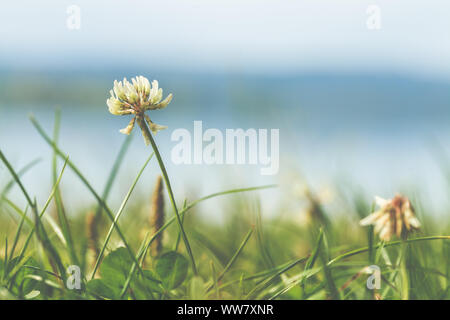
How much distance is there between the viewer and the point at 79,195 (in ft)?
5.23

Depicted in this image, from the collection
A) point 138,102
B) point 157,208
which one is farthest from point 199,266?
point 138,102

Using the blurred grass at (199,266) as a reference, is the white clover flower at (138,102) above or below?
above

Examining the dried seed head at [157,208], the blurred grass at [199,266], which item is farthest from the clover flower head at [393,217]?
the dried seed head at [157,208]

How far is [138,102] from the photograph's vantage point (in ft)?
2.10

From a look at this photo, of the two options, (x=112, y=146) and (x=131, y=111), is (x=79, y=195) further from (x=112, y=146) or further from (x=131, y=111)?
(x=131, y=111)

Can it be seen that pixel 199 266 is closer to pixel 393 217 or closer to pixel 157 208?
pixel 157 208

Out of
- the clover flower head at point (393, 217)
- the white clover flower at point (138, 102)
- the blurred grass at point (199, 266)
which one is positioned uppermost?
the white clover flower at point (138, 102)

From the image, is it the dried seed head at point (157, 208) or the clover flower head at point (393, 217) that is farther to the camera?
the dried seed head at point (157, 208)

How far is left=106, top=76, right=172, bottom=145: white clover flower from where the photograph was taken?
2.08 ft

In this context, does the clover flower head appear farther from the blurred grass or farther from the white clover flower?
the white clover flower

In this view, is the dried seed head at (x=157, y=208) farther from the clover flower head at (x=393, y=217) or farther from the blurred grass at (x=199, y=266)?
the clover flower head at (x=393, y=217)

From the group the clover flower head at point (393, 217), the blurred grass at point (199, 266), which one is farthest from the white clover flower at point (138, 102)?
the clover flower head at point (393, 217)

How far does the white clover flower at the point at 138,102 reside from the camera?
0.63 m
